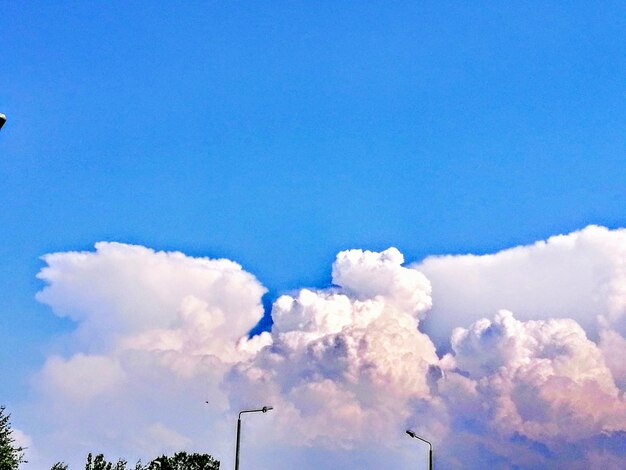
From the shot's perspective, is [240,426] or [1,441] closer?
[240,426]

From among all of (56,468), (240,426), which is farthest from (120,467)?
(240,426)

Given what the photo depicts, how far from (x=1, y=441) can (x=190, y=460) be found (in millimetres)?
48465

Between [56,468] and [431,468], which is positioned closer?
[431,468]

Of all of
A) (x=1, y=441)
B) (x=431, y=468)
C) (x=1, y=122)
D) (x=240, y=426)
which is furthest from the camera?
(x=1, y=441)

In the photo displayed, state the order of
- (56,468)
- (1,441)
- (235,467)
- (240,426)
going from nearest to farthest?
(235,467)
(240,426)
(1,441)
(56,468)

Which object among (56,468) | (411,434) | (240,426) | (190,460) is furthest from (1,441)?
(190,460)

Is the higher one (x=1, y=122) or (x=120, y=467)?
(x=1, y=122)

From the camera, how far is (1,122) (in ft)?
38.8

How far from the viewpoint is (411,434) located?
2132 inches

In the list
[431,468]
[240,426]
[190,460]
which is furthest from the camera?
[190,460]

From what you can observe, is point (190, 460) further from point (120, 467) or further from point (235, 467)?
point (235, 467)

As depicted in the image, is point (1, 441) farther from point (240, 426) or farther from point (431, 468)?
point (431, 468)

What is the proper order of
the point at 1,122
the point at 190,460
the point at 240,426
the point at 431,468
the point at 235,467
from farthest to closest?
the point at 190,460 → the point at 431,468 → the point at 240,426 → the point at 235,467 → the point at 1,122

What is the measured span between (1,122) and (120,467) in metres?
77.8
